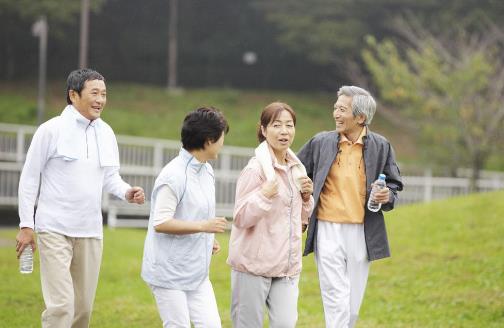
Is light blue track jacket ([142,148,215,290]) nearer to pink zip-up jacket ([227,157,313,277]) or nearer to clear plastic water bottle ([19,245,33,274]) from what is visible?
pink zip-up jacket ([227,157,313,277])

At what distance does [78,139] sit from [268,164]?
4.23ft

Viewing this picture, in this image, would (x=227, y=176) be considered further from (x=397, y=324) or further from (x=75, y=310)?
(x=75, y=310)

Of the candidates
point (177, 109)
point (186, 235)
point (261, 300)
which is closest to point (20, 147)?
point (261, 300)

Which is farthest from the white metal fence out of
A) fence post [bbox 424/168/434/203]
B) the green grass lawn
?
the green grass lawn

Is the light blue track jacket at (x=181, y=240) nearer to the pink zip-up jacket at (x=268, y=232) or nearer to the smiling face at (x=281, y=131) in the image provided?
the pink zip-up jacket at (x=268, y=232)

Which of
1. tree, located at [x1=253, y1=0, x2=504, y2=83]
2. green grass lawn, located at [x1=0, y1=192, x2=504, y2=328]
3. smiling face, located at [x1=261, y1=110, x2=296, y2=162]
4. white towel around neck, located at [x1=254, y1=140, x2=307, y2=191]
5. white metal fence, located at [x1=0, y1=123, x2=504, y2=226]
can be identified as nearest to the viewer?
white towel around neck, located at [x1=254, y1=140, x2=307, y2=191]

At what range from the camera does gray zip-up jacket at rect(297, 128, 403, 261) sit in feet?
21.1

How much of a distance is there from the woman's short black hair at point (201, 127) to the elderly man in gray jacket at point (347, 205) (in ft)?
4.40

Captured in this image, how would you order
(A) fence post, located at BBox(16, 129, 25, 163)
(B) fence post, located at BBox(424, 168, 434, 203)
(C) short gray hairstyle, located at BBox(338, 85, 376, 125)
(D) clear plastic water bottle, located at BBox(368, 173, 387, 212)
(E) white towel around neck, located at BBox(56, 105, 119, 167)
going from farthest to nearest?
1. (A) fence post, located at BBox(16, 129, 25, 163)
2. (B) fence post, located at BBox(424, 168, 434, 203)
3. (C) short gray hairstyle, located at BBox(338, 85, 376, 125)
4. (D) clear plastic water bottle, located at BBox(368, 173, 387, 212)
5. (E) white towel around neck, located at BBox(56, 105, 119, 167)

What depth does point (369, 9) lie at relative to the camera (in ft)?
144

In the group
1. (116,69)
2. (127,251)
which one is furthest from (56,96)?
(127,251)

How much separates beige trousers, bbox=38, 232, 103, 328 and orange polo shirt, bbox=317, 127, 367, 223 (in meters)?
1.54

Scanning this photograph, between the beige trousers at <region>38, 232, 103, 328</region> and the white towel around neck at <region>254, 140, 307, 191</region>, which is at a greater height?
the white towel around neck at <region>254, 140, 307, 191</region>

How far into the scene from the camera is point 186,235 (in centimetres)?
527
